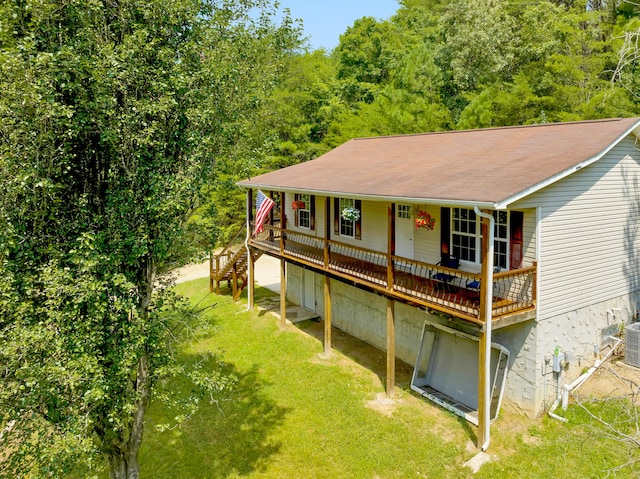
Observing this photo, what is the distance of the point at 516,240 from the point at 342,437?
6.02 meters

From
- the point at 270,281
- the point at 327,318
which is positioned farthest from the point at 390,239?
the point at 270,281

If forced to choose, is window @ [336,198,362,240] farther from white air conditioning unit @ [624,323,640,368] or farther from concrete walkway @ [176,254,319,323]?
white air conditioning unit @ [624,323,640,368]

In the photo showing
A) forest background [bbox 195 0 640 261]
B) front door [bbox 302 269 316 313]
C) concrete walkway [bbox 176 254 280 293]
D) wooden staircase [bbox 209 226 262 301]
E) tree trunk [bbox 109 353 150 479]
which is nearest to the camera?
tree trunk [bbox 109 353 150 479]

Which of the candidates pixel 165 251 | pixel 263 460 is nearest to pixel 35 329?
pixel 165 251

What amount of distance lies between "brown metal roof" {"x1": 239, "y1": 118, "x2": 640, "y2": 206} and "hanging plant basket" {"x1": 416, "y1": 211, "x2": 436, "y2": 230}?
91 cm

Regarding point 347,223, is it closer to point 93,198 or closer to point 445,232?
point 445,232

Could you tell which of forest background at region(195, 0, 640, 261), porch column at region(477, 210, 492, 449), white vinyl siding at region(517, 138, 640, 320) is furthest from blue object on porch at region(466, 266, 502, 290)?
forest background at region(195, 0, 640, 261)

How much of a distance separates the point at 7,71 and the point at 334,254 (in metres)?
10.9

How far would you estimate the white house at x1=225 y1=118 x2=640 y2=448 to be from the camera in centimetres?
955

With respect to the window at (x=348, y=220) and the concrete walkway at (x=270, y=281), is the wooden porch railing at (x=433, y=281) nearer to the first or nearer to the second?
the window at (x=348, y=220)

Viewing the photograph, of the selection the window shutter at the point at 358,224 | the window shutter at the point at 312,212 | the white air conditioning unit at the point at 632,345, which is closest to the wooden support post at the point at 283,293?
the window shutter at the point at 312,212

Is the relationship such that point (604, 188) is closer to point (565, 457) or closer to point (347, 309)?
point (565, 457)

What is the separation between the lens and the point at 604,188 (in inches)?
430

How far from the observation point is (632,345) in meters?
11.1
